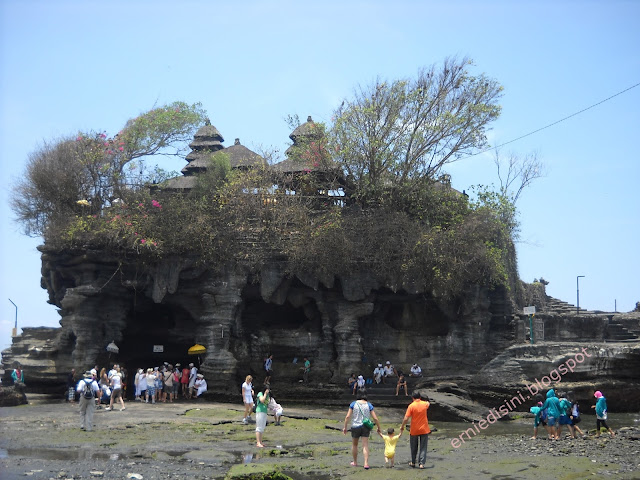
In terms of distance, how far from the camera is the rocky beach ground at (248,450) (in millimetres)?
12674

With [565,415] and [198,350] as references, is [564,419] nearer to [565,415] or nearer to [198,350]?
[565,415]

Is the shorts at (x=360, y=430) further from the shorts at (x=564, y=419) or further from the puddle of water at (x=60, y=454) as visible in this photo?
the shorts at (x=564, y=419)

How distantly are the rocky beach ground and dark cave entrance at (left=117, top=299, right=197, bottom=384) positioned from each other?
31.6ft

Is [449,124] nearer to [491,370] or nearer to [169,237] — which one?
[491,370]

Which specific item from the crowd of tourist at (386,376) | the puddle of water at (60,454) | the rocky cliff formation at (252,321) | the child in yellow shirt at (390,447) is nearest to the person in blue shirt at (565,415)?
the child in yellow shirt at (390,447)

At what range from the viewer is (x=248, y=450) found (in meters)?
15.8

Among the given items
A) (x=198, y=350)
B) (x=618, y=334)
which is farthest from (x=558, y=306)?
(x=198, y=350)

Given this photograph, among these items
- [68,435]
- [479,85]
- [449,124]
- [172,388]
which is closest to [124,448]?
[68,435]

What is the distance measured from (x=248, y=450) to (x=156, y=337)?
18.9 meters

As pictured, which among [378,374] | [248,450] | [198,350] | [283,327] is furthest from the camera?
[283,327]

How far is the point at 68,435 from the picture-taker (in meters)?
17.5

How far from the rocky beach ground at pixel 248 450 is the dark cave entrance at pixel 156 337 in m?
9.64

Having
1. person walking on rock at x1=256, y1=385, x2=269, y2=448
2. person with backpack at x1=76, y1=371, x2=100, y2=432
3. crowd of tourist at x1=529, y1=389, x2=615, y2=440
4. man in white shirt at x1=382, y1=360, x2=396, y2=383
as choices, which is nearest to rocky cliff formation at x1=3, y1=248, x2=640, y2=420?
man in white shirt at x1=382, y1=360, x2=396, y2=383

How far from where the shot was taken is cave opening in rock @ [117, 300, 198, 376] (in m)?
32.2
